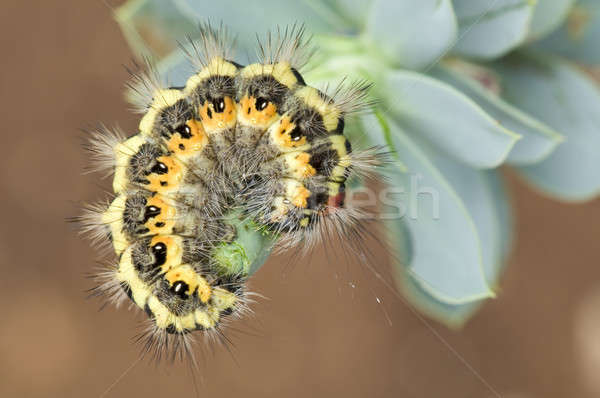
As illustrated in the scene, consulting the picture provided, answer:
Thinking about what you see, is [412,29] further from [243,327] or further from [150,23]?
[243,327]

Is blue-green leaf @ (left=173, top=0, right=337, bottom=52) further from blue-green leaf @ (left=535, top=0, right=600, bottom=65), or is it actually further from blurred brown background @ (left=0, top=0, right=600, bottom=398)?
blurred brown background @ (left=0, top=0, right=600, bottom=398)

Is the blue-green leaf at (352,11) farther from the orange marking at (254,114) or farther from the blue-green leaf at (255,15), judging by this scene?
the orange marking at (254,114)

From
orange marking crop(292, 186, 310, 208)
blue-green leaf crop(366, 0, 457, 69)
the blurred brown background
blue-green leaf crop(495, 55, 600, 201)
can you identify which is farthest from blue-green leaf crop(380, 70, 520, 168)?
the blurred brown background

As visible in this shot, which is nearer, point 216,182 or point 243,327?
point 216,182

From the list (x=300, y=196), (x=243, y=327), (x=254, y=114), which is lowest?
(x=243, y=327)

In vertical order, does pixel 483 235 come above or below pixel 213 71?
below

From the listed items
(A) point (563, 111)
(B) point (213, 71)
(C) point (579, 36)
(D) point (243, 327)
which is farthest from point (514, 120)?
(D) point (243, 327)
